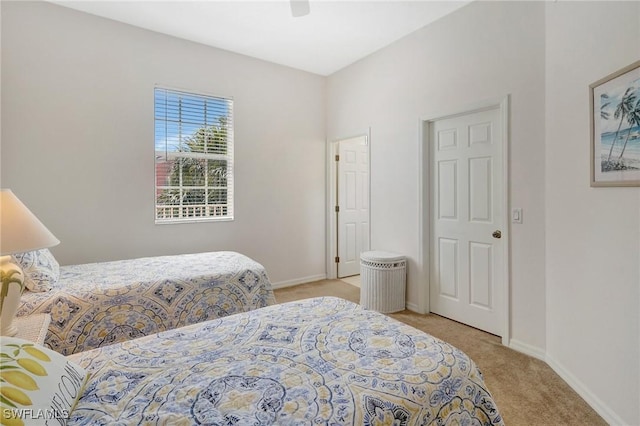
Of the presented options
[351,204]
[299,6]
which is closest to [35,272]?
[299,6]

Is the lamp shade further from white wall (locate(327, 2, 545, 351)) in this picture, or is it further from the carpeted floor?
white wall (locate(327, 2, 545, 351))

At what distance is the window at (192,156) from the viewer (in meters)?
3.49

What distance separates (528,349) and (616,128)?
1699 mm

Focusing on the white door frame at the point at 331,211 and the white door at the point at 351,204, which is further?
the white door at the point at 351,204

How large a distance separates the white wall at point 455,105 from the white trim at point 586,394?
0.66 ft

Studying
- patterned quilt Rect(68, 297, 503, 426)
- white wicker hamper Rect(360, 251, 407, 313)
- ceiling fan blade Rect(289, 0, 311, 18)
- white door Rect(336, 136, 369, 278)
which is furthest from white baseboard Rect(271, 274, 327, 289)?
ceiling fan blade Rect(289, 0, 311, 18)

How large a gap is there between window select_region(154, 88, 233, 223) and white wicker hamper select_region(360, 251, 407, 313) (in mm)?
1841

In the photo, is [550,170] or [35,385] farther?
[550,170]

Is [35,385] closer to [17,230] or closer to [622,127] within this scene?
[17,230]

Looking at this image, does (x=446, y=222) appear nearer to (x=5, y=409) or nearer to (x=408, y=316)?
(x=408, y=316)

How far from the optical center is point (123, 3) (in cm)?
288

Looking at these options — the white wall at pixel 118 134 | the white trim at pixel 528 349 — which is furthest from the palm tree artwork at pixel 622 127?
the white wall at pixel 118 134

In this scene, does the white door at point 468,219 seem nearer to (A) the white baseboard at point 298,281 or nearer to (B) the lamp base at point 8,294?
(A) the white baseboard at point 298,281

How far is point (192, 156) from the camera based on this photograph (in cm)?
366
